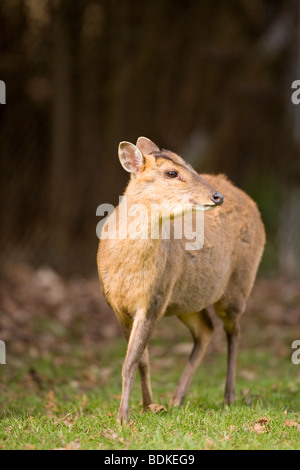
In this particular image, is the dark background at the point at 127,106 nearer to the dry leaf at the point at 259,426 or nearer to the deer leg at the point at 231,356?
the deer leg at the point at 231,356

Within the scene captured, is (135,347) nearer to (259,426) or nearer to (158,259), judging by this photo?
(158,259)

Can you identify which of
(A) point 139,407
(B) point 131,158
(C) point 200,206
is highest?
(B) point 131,158

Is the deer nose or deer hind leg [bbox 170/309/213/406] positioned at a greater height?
the deer nose

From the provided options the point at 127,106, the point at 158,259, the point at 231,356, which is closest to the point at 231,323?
the point at 231,356

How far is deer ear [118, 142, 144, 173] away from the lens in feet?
18.0

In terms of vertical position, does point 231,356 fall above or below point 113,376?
above

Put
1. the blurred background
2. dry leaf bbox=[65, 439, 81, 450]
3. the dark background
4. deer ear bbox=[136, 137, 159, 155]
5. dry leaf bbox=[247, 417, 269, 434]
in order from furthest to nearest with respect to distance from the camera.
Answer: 1. the dark background
2. the blurred background
3. deer ear bbox=[136, 137, 159, 155]
4. dry leaf bbox=[247, 417, 269, 434]
5. dry leaf bbox=[65, 439, 81, 450]

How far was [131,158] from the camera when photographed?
5535 mm

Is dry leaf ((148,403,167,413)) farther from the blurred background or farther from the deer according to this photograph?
the blurred background

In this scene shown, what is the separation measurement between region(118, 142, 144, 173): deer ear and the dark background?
6.01 meters

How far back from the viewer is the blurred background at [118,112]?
1148cm

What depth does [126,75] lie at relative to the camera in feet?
40.3

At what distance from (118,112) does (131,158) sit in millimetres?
6972

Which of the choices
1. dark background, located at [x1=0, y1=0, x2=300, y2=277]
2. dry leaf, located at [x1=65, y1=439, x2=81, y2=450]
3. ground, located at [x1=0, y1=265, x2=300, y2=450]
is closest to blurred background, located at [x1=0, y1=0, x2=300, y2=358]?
dark background, located at [x1=0, y1=0, x2=300, y2=277]
